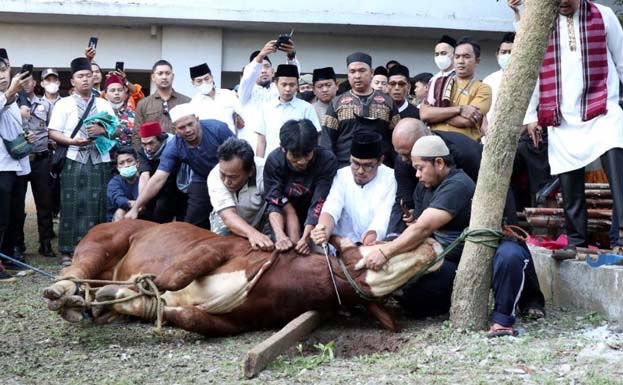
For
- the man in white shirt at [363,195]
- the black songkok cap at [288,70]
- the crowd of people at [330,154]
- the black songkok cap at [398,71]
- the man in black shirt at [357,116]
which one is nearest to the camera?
the crowd of people at [330,154]

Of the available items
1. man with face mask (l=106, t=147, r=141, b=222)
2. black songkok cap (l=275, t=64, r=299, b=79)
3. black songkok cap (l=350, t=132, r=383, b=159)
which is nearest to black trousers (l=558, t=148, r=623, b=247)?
black songkok cap (l=350, t=132, r=383, b=159)

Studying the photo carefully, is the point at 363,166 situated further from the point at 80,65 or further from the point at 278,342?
the point at 80,65

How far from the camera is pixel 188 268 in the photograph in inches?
245

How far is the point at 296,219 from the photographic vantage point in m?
7.18

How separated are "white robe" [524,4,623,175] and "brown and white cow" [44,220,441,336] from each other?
1.41 metres

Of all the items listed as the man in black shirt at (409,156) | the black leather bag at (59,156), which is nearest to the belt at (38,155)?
the black leather bag at (59,156)

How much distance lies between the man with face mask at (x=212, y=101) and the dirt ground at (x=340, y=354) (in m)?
3.12

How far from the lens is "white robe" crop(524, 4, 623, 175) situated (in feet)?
22.0

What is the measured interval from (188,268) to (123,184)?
3.42 m

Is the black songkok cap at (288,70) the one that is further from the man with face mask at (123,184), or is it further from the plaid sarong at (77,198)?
the plaid sarong at (77,198)

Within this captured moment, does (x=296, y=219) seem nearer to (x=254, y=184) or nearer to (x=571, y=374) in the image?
(x=254, y=184)

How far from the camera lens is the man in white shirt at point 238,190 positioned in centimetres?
713

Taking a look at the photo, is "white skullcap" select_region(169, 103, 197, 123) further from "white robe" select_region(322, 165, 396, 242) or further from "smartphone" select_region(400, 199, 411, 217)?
"smartphone" select_region(400, 199, 411, 217)

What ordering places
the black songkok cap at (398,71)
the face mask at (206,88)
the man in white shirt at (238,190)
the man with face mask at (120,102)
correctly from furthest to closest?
the man with face mask at (120,102) → the face mask at (206,88) → the black songkok cap at (398,71) → the man in white shirt at (238,190)
